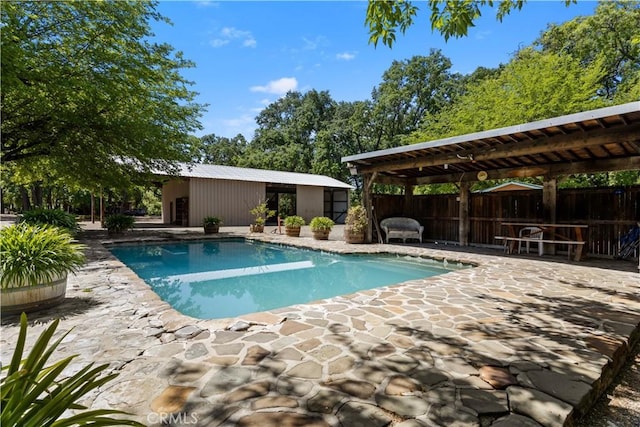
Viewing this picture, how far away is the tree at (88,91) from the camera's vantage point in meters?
7.43

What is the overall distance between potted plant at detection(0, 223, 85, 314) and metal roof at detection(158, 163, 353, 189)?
12.1m

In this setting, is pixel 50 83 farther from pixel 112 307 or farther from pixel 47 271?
pixel 112 307

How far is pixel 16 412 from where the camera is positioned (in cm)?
103

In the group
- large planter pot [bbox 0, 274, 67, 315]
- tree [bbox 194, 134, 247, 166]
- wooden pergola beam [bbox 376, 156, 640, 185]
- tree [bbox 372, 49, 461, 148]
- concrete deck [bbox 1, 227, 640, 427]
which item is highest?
tree [bbox 372, 49, 461, 148]

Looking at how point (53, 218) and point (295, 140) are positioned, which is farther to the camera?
point (295, 140)

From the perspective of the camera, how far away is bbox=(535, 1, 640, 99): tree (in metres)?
13.3

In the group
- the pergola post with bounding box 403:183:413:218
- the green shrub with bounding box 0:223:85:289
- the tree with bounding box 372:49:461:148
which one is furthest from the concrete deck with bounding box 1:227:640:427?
the tree with bounding box 372:49:461:148

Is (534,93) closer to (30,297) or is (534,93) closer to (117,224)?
(30,297)

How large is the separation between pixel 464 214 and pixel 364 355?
8.18 meters

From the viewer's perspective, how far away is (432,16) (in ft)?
9.95

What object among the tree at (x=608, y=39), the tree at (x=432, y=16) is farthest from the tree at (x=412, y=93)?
the tree at (x=432, y=16)

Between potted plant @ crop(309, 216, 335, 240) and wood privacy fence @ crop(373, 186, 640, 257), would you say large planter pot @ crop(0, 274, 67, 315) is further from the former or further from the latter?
wood privacy fence @ crop(373, 186, 640, 257)

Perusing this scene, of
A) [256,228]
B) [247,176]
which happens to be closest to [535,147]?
[256,228]

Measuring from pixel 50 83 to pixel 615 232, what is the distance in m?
13.8
